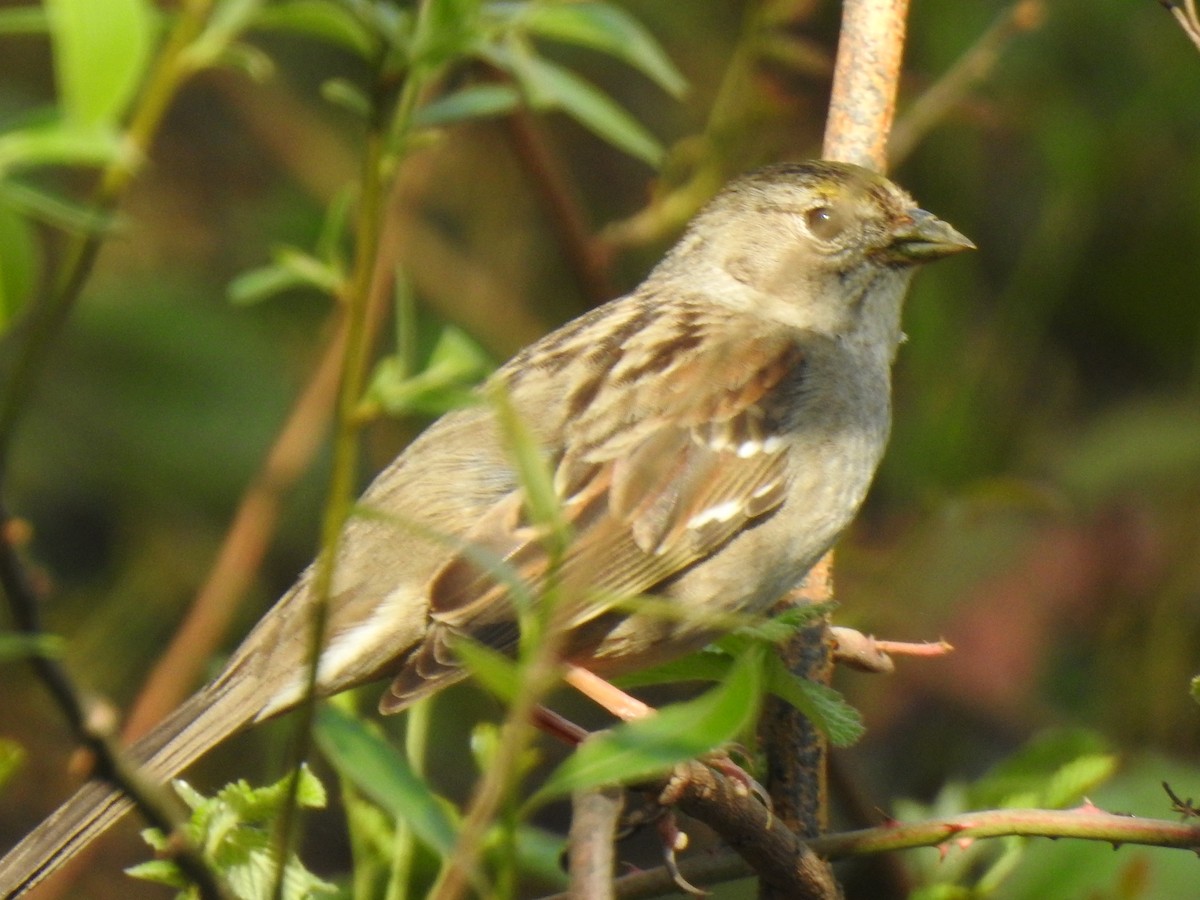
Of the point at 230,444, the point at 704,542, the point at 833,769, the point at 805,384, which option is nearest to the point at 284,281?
the point at 704,542

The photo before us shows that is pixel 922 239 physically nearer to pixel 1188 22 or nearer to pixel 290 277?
pixel 1188 22

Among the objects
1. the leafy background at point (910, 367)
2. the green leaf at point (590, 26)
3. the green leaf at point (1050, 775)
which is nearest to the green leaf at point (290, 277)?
the green leaf at point (590, 26)

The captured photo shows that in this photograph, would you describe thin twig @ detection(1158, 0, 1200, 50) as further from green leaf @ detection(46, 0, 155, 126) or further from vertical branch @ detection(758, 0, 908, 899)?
green leaf @ detection(46, 0, 155, 126)

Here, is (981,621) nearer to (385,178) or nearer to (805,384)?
(805,384)

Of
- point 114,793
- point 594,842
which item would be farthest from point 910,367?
point 594,842

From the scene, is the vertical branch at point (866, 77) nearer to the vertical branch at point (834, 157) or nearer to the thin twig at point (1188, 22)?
the vertical branch at point (834, 157)

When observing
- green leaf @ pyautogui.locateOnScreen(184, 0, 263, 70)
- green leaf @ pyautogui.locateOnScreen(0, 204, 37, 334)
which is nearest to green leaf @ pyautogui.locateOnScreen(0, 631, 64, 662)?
green leaf @ pyautogui.locateOnScreen(0, 204, 37, 334)

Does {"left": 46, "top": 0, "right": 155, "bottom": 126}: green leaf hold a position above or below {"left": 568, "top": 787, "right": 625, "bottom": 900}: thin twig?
above
